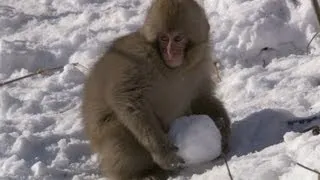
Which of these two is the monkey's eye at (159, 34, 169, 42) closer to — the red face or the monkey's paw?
the red face

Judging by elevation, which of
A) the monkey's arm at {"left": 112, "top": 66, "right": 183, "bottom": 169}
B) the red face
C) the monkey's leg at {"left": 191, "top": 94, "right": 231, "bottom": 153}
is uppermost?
the red face

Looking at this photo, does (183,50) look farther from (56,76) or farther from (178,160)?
(56,76)

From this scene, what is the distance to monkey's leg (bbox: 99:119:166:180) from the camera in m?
4.15

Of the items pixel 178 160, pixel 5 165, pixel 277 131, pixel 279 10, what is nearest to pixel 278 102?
pixel 277 131

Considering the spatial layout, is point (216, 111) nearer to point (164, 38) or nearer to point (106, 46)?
point (164, 38)

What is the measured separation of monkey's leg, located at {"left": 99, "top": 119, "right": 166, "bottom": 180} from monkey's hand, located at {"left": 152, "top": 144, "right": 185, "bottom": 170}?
0.34ft

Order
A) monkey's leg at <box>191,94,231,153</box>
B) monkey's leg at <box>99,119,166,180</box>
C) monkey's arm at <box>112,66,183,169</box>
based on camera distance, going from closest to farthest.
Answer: monkey's arm at <box>112,66,183,169</box>, monkey's leg at <box>99,119,166,180</box>, monkey's leg at <box>191,94,231,153</box>

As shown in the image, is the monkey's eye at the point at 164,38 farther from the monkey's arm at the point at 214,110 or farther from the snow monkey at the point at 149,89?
the monkey's arm at the point at 214,110

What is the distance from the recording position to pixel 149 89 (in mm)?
4074

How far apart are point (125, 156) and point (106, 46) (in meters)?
1.30

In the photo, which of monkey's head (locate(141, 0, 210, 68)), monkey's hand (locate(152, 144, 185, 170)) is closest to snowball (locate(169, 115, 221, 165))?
monkey's hand (locate(152, 144, 185, 170))

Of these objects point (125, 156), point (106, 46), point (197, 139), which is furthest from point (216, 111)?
point (106, 46)

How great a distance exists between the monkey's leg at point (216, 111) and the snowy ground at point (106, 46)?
0.09 meters

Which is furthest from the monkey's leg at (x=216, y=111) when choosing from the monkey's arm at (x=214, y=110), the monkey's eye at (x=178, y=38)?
the monkey's eye at (x=178, y=38)
